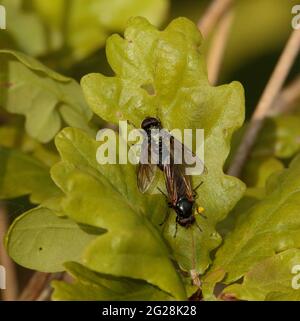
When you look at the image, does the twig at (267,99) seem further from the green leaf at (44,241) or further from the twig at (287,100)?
the green leaf at (44,241)

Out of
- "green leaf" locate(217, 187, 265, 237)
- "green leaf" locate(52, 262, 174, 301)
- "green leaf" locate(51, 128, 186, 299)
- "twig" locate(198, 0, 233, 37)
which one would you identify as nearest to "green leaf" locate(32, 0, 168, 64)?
"twig" locate(198, 0, 233, 37)

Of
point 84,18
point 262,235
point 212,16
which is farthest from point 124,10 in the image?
point 262,235

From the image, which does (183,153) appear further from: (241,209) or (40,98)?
(40,98)

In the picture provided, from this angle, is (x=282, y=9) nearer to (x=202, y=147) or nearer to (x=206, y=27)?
(x=206, y=27)

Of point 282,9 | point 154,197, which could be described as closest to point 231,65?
point 282,9

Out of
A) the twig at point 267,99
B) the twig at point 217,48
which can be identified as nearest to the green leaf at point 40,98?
the twig at point 267,99

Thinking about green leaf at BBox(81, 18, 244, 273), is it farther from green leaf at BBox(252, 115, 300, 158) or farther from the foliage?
green leaf at BBox(252, 115, 300, 158)
